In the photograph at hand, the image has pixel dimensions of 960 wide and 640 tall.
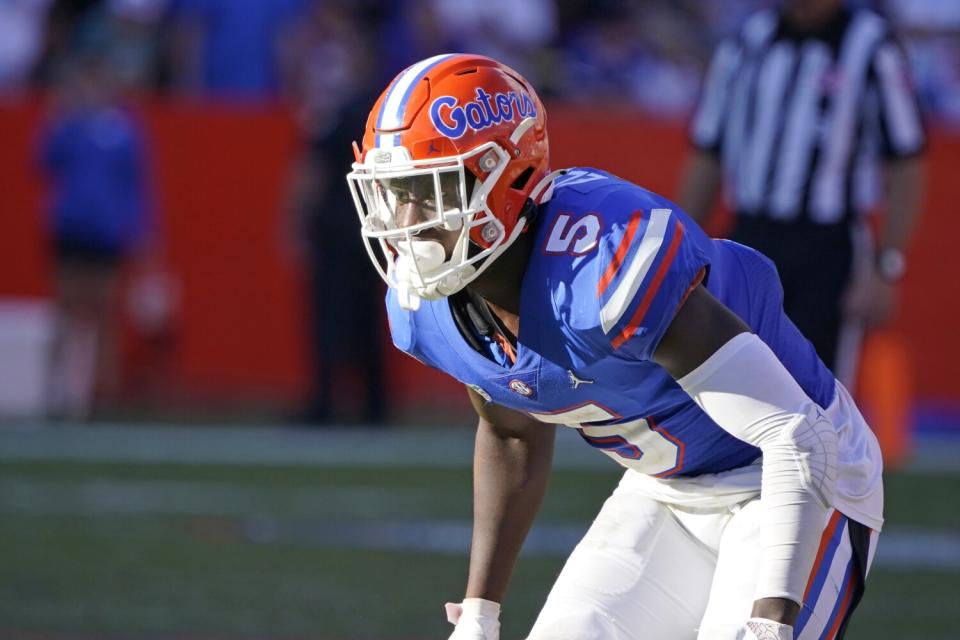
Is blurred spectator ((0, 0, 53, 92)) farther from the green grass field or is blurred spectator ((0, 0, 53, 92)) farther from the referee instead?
the referee

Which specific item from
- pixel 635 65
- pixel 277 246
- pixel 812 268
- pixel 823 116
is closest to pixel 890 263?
pixel 812 268

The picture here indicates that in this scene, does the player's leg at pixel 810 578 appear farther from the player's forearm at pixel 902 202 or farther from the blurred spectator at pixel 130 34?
the blurred spectator at pixel 130 34

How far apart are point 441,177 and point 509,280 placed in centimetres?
20

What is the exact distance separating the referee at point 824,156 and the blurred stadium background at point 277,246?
2.18 m

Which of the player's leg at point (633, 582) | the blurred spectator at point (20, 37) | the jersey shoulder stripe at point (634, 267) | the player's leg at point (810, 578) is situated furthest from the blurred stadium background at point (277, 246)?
the jersey shoulder stripe at point (634, 267)

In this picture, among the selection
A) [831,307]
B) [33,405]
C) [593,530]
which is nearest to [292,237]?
[33,405]

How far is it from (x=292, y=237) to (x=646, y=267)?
6710mm

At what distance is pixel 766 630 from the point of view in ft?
7.52

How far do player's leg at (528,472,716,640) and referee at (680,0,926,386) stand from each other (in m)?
1.77

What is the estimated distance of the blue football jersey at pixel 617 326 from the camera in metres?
2.39

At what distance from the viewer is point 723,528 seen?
2.71m

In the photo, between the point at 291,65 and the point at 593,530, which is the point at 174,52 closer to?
the point at 291,65

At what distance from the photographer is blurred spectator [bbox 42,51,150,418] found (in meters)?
8.69

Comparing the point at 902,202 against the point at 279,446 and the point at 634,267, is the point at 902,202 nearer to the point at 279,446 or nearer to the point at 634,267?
the point at 634,267
